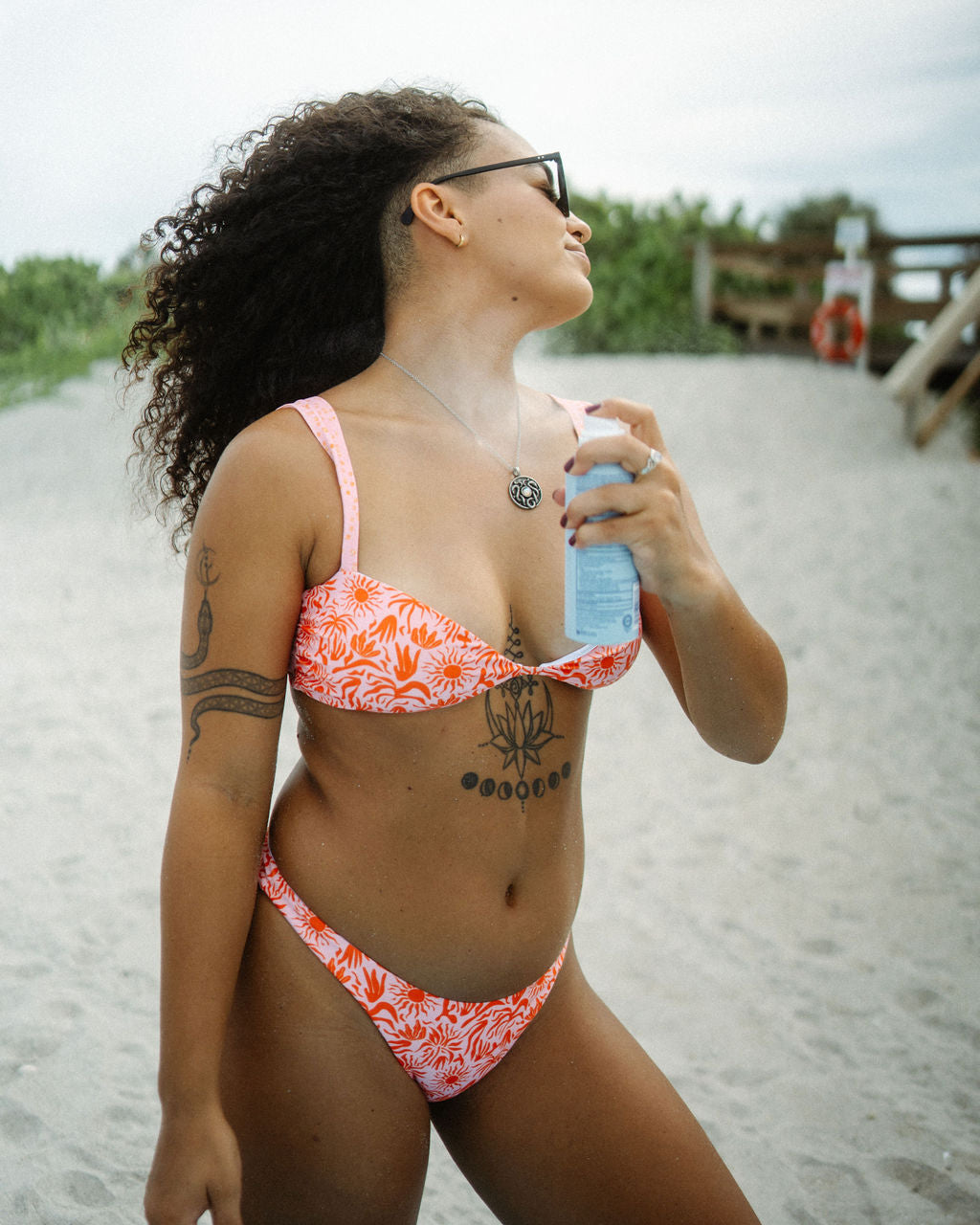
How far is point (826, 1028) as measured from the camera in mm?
3516

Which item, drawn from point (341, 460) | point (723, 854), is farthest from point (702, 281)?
point (341, 460)

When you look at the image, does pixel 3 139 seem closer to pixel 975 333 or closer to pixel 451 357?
pixel 451 357

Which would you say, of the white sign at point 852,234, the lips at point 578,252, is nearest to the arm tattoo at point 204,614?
the lips at point 578,252

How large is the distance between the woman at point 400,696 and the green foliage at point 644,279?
11.7 m

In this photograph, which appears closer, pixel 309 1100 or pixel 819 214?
pixel 309 1100

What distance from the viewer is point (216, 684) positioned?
1.39 meters

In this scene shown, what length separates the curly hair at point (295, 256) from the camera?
5.27ft

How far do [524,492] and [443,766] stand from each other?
421 millimetres

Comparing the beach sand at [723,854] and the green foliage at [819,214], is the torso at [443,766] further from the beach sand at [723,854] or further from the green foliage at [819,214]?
the green foliage at [819,214]

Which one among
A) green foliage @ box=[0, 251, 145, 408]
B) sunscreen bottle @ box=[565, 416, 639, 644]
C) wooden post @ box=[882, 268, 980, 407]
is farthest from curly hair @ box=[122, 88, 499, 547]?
wooden post @ box=[882, 268, 980, 407]

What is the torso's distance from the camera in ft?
4.67

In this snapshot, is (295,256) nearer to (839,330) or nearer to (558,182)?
(558,182)

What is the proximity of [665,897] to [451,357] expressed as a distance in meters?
3.19

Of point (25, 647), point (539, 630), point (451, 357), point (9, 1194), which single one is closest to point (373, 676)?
point (539, 630)
